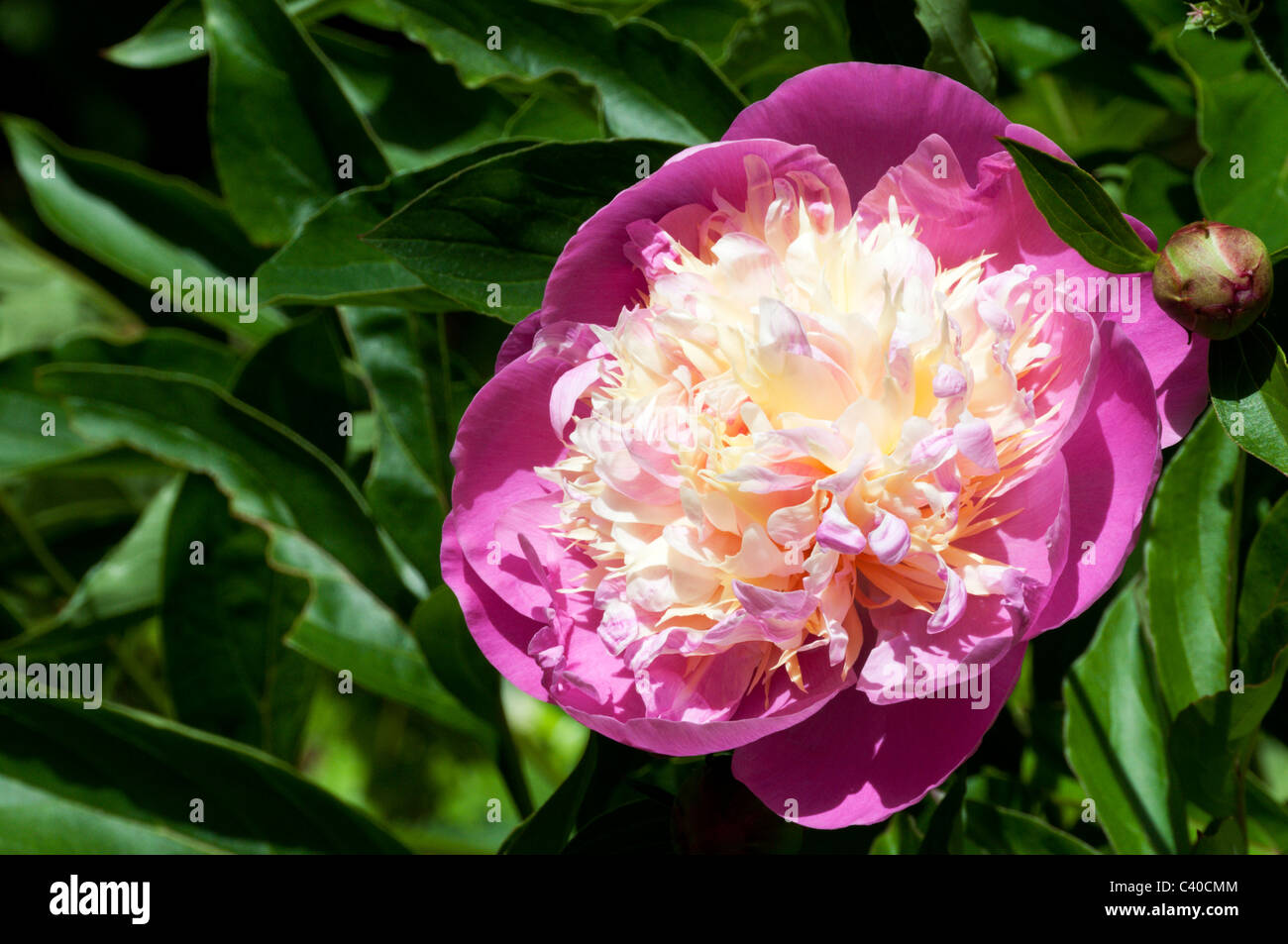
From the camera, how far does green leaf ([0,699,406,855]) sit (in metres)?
→ 0.85

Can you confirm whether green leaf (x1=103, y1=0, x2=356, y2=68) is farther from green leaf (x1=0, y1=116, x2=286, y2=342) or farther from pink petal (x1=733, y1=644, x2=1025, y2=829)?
pink petal (x1=733, y1=644, x2=1025, y2=829)

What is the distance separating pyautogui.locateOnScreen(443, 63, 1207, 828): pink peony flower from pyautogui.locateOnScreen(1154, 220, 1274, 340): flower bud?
3cm

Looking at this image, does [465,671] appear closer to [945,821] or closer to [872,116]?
[945,821]

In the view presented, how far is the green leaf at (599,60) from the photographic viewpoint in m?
0.81

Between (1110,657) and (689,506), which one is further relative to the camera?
(1110,657)

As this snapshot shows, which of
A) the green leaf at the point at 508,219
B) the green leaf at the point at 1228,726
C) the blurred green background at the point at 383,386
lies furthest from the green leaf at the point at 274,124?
the green leaf at the point at 1228,726

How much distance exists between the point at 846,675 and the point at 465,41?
→ 1.69ft

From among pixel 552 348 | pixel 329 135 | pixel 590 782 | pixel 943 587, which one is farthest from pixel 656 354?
pixel 329 135

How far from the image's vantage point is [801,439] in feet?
1.99

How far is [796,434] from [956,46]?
0.28m

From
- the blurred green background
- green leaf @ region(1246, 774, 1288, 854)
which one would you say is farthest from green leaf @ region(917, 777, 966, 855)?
green leaf @ region(1246, 774, 1288, 854)

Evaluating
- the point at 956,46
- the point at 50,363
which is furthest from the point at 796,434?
the point at 50,363
